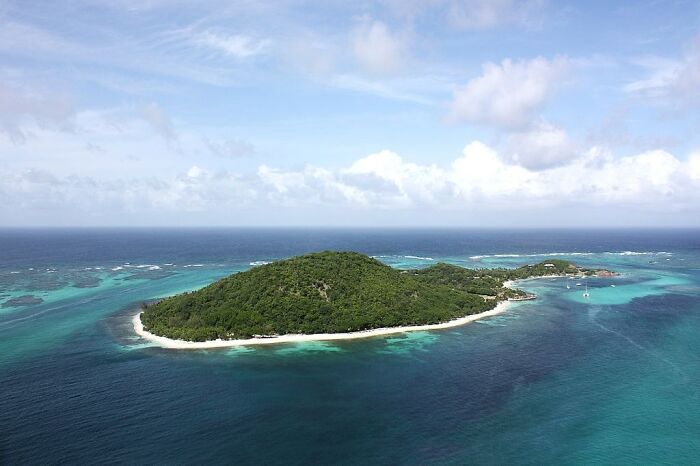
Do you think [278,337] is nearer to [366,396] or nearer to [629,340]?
[366,396]

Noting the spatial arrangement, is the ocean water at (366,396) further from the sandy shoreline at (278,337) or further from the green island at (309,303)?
the green island at (309,303)

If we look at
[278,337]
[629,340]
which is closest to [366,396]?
[278,337]

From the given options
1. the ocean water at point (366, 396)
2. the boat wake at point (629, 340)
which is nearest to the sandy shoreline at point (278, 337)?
the ocean water at point (366, 396)

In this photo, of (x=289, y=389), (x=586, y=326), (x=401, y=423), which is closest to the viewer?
(x=401, y=423)

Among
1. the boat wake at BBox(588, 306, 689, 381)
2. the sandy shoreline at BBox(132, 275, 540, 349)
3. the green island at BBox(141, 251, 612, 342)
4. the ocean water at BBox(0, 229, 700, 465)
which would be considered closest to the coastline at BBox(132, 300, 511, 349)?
the sandy shoreline at BBox(132, 275, 540, 349)

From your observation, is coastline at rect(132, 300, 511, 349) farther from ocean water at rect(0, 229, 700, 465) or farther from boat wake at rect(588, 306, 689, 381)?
boat wake at rect(588, 306, 689, 381)

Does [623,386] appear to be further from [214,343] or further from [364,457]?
[214,343]

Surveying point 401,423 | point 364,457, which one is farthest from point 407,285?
point 364,457

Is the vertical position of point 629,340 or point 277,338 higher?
point 629,340
